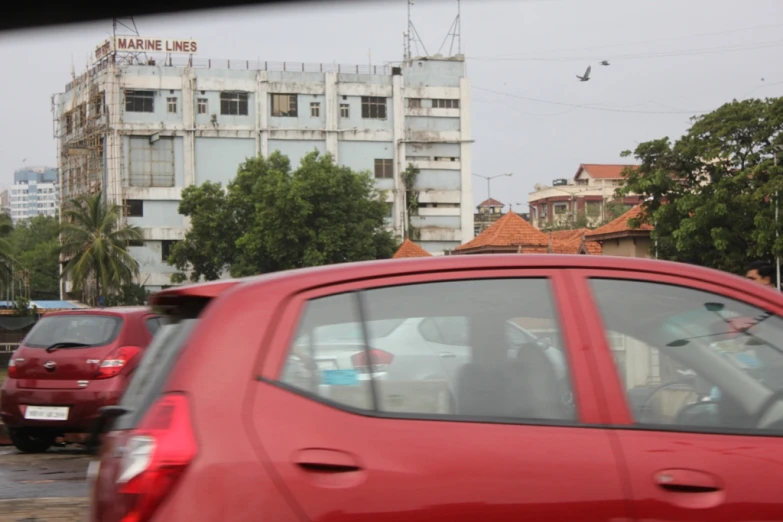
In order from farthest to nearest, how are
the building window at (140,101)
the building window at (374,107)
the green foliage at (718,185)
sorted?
the building window at (374,107)
the building window at (140,101)
the green foliage at (718,185)

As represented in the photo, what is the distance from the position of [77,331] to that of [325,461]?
771 centimetres

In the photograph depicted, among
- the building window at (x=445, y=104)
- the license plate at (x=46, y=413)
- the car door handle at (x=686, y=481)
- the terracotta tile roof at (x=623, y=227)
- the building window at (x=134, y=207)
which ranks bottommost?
the license plate at (x=46, y=413)

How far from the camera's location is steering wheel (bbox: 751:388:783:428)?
3043 millimetres

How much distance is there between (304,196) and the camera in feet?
201

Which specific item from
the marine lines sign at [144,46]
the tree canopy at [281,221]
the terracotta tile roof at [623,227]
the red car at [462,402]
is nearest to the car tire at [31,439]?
the red car at [462,402]

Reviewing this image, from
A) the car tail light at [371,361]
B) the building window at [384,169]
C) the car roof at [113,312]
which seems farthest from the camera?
the building window at [384,169]

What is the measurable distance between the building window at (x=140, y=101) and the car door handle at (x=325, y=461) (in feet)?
250

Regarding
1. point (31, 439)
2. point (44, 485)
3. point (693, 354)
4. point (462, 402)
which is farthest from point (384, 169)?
point (462, 402)

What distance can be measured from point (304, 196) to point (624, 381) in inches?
2308

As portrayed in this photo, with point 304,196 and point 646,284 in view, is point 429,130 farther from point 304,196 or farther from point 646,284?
point 646,284

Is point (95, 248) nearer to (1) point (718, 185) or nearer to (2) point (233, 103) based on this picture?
(2) point (233, 103)

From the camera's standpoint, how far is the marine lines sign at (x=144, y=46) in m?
76.6

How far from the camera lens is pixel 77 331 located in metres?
9.88

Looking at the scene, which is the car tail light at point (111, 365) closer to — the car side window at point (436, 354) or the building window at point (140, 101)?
the car side window at point (436, 354)
